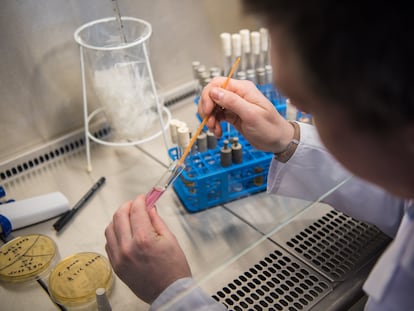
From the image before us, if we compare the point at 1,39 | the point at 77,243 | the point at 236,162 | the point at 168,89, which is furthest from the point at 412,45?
the point at 168,89

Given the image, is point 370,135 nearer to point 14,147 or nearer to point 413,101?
point 413,101

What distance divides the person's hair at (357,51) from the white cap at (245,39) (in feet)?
2.82

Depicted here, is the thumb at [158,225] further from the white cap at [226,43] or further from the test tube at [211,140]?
the white cap at [226,43]

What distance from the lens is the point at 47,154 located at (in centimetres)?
133

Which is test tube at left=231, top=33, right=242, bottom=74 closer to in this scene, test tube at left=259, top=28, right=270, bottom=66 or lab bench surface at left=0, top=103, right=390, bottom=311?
test tube at left=259, top=28, right=270, bottom=66

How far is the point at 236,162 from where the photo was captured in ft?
3.59

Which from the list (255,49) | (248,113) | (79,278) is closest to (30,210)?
(79,278)

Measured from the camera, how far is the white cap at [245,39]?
130 cm

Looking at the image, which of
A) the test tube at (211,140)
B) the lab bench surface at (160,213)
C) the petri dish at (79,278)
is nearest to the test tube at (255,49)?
the lab bench surface at (160,213)

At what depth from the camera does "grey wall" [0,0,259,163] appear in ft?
3.88

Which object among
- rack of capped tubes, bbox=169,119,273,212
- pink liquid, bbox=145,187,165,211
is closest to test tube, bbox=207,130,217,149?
rack of capped tubes, bbox=169,119,273,212

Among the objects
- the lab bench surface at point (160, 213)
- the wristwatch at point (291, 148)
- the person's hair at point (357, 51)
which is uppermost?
the person's hair at point (357, 51)

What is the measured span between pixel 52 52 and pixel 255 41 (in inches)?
24.4

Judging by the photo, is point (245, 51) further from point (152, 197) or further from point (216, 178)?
point (152, 197)
